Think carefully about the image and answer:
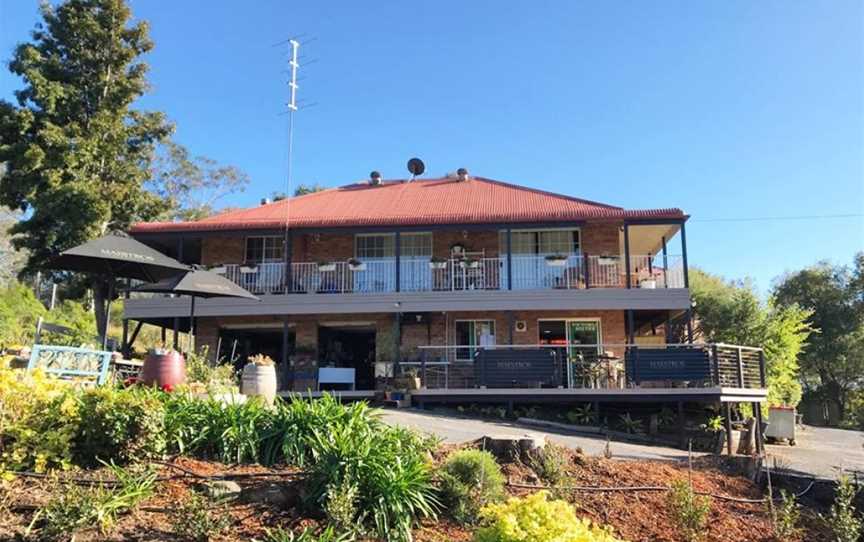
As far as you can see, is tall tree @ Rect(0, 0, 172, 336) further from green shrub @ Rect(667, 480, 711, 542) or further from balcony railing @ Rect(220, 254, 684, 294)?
green shrub @ Rect(667, 480, 711, 542)

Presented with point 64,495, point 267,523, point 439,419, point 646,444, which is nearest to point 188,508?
point 267,523

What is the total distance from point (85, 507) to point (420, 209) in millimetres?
16572

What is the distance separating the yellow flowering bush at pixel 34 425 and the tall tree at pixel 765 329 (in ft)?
53.8

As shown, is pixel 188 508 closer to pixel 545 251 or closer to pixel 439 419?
pixel 439 419

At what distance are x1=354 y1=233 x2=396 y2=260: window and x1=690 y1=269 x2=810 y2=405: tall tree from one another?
32.6 ft

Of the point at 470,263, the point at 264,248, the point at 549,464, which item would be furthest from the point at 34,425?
the point at 264,248

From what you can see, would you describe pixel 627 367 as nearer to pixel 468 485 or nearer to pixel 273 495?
pixel 468 485

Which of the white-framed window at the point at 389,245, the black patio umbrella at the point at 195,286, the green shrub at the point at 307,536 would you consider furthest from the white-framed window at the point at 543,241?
the green shrub at the point at 307,536

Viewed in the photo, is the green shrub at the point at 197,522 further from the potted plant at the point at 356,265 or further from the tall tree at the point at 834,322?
the tall tree at the point at 834,322

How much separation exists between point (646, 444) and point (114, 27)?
68.0 feet

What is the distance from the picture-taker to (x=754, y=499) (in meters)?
6.64

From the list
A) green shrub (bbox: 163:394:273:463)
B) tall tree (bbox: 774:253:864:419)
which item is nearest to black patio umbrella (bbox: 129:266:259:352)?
green shrub (bbox: 163:394:273:463)

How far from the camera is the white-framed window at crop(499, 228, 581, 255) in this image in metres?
20.2

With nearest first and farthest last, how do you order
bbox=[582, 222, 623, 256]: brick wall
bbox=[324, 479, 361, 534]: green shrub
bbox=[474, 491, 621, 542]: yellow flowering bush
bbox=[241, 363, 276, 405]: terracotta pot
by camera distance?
bbox=[474, 491, 621, 542]: yellow flowering bush, bbox=[324, 479, 361, 534]: green shrub, bbox=[241, 363, 276, 405]: terracotta pot, bbox=[582, 222, 623, 256]: brick wall
